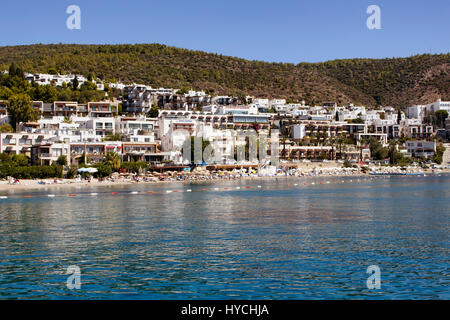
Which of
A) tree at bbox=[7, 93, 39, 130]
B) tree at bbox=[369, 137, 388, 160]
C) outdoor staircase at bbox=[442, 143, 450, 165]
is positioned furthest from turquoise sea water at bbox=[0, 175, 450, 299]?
outdoor staircase at bbox=[442, 143, 450, 165]

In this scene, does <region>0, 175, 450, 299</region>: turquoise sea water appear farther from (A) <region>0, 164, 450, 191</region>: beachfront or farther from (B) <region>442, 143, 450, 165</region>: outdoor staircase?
(B) <region>442, 143, 450, 165</region>: outdoor staircase

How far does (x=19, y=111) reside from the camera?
343 feet

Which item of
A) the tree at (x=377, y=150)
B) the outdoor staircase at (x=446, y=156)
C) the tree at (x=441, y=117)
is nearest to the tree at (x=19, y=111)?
the tree at (x=377, y=150)

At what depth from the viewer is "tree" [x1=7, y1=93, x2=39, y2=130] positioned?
105m

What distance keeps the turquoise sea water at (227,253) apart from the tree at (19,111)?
7064 centimetres

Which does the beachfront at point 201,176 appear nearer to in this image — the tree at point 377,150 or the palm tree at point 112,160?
the palm tree at point 112,160

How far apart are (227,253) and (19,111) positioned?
92925 mm

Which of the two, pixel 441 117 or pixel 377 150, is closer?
pixel 377 150

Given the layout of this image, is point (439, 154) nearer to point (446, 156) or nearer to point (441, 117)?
point (446, 156)

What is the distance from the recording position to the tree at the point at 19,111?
10469 centimetres

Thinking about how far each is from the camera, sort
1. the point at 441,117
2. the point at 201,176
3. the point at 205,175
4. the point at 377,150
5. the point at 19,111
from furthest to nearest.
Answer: the point at 441,117 < the point at 377,150 < the point at 19,111 < the point at 205,175 < the point at 201,176

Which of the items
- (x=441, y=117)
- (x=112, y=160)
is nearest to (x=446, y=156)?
(x=441, y=117)

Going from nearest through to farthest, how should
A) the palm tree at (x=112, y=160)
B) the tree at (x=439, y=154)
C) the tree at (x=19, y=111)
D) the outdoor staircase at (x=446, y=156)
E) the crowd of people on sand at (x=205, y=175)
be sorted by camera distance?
1. the crowd of people on sand at (x=205, y=175)
2. the palm tree at (x=112, y=160)
3. the tree at (x=19, y=111)
4. the tree at (x=439, y=154)
5. the outdoor staircase at (x=446, y=156)

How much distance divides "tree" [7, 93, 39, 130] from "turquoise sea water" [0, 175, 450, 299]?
232 feet
